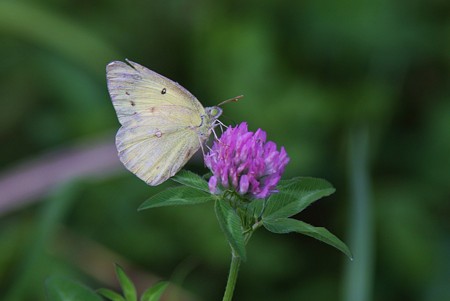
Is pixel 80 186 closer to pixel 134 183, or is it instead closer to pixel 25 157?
pixel 134 183

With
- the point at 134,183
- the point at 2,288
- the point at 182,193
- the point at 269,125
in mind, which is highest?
the point at 182,193

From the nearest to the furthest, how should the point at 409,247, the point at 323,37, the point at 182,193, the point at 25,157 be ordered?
the point at 182,193 < the point at 409,247 < the point at 25,157 < the point at 323,37

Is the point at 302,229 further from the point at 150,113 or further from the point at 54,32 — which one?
the point at 54,32

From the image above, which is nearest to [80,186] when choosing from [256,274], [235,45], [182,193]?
[256,274]

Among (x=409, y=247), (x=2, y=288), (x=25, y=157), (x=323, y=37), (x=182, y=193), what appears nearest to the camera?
(x=182, y=193)

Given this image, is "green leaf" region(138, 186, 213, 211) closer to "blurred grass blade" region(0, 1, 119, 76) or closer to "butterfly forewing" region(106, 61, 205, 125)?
"butterfly forewing" region(106, 61, 205, 125)

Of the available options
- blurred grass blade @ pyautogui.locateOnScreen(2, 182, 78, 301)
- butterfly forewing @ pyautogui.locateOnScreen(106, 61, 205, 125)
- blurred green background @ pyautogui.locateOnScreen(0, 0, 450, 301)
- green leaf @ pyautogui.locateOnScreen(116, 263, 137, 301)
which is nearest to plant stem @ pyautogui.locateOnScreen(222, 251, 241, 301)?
green leaf @ pyautogui.locateOnScreen(116, 263, 137, 301)
